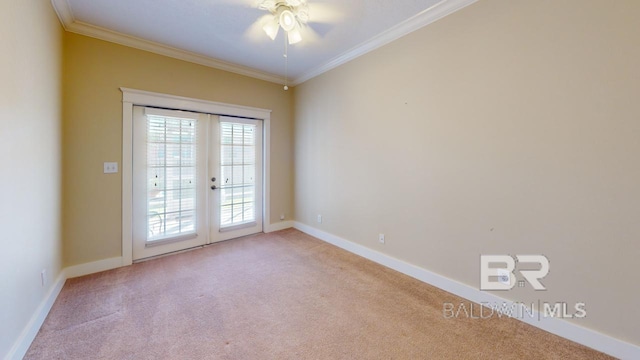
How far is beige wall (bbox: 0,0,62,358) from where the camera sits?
145cm

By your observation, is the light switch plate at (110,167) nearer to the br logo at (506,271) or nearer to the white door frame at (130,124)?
the white door frame at (130,124)

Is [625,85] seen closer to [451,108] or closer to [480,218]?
[451,108]

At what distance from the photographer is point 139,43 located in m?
3.03

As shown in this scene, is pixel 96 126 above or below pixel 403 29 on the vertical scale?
below

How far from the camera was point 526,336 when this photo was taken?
183 centimetres

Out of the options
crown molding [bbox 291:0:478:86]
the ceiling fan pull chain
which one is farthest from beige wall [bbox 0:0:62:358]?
crown molding [bbox 291:0:478:86]

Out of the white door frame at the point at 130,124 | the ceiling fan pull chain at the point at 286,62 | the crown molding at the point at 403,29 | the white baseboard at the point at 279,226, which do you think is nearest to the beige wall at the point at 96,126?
the white door frame at the point at 130,124

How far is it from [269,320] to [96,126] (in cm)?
289

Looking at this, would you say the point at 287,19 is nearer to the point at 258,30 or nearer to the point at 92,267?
the point at 258,30

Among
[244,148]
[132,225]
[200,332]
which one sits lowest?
[200,332]

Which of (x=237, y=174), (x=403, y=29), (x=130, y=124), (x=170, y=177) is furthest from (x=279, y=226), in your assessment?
(x=403, y=29)

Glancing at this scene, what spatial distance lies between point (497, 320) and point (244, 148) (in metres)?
3.81

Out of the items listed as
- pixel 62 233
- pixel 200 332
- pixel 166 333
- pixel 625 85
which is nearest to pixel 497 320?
pixel 625 85

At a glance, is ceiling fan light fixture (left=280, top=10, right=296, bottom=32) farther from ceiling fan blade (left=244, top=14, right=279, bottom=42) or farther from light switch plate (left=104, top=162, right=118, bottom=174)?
light switch plate (left=104, top=162, right=118, bottom=174)
